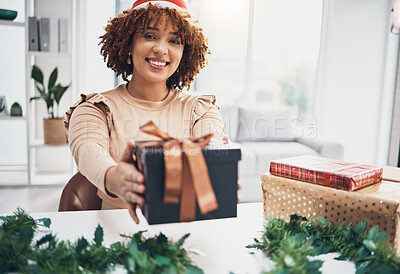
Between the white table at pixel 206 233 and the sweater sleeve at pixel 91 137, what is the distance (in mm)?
139

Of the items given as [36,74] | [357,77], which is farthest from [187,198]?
[357,77]

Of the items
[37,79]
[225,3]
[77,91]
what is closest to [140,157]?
[37,79]

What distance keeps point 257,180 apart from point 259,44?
206 cm

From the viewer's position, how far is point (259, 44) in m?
4.49

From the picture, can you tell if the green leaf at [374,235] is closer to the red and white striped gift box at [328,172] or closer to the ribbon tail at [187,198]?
the red and white striped gift box at [328,172]

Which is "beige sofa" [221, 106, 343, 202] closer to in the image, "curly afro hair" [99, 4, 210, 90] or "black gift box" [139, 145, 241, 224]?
"curly afro hair" [99, 4, 210, 90]

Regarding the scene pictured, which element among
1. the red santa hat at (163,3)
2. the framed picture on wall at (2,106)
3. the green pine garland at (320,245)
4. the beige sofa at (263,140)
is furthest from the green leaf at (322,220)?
the framed picture on wall at (2,106)

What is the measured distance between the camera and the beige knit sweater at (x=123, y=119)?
3.18 ft

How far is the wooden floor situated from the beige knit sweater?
179cm

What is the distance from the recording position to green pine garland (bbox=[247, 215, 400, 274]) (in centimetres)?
67

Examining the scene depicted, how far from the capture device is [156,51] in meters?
1.04

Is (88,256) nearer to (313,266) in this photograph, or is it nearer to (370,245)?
(313,266)

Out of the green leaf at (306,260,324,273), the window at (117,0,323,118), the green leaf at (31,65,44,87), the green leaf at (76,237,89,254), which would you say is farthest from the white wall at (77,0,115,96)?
the green leaf at (306,260,324,273)

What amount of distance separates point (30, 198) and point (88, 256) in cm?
253
